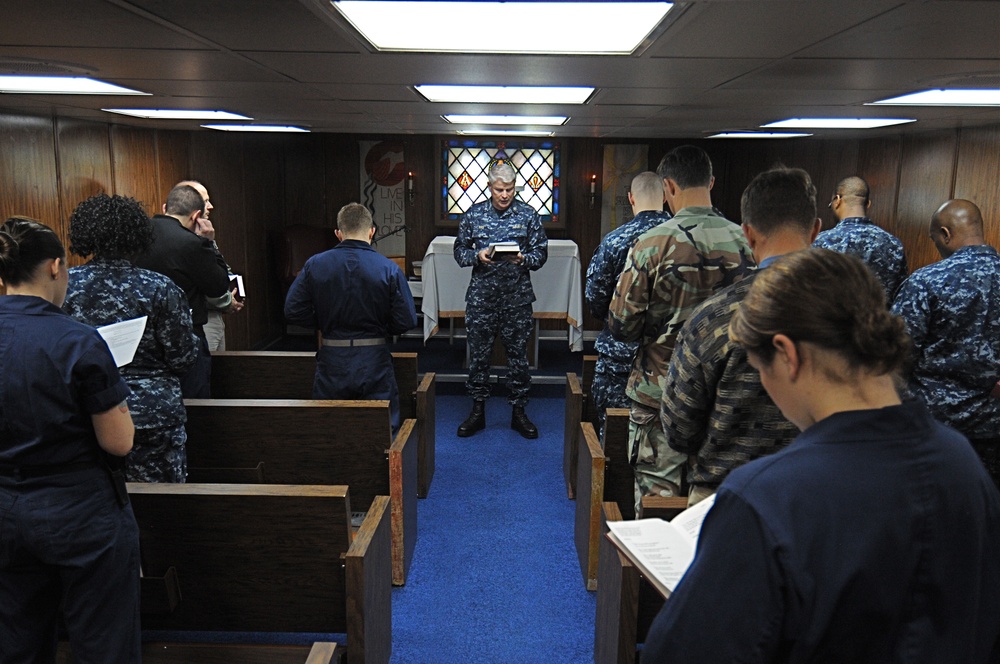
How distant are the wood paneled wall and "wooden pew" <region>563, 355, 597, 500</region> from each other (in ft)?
6.44

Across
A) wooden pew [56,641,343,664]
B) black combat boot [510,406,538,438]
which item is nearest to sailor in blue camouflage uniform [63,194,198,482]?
wooden pew [56,641,343,664]

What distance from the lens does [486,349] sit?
4543 mm

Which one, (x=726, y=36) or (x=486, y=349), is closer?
(x=726, y=36)

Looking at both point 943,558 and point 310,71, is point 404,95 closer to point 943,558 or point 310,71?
point 310,71

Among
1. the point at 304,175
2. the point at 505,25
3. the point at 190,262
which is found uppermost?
the point at 505,25

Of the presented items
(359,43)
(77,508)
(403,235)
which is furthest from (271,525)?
(403,235)

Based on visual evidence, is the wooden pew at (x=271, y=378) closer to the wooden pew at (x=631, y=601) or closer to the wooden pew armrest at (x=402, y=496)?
the wooden pew armrest at (x=402, y=496)

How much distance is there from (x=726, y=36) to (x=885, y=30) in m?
0.30

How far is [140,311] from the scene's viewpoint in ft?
7.12

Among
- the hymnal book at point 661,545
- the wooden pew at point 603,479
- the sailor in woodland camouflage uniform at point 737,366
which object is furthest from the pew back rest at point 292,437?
the hymnal book at point 661,545

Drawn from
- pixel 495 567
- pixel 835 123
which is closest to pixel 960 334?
pixel 835 123

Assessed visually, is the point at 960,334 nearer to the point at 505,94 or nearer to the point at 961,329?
the point at 961,329

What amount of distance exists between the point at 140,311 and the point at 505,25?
53.8 inches

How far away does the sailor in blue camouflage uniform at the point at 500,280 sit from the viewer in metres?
4.44
